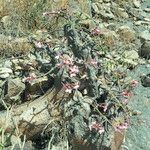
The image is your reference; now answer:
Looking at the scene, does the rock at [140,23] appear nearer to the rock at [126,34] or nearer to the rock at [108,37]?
the rock at [126,34]

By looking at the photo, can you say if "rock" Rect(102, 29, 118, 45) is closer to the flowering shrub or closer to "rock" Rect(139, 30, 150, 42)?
"rock" Rect(139, 30, 150, 42)

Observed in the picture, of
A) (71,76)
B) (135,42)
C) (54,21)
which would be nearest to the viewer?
(71,76)

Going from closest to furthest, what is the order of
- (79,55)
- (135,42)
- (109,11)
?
(79,55)
(135,42)
(109,11)

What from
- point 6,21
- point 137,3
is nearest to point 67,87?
point 6,21

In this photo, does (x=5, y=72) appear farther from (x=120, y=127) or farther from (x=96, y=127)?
(x=120, y=127)

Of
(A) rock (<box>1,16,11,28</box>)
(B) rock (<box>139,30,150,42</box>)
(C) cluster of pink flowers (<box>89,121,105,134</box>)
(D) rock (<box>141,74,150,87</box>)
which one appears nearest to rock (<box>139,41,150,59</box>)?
(B) rock (<box>139,30,150,42</box>)

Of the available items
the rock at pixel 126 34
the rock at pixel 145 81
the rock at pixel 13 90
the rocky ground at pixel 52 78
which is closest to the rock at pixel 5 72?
the rocky ground at pixel 52 78

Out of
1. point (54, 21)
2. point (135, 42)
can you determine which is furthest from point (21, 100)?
point (135, 42)

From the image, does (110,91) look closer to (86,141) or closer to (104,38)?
(86,141)
